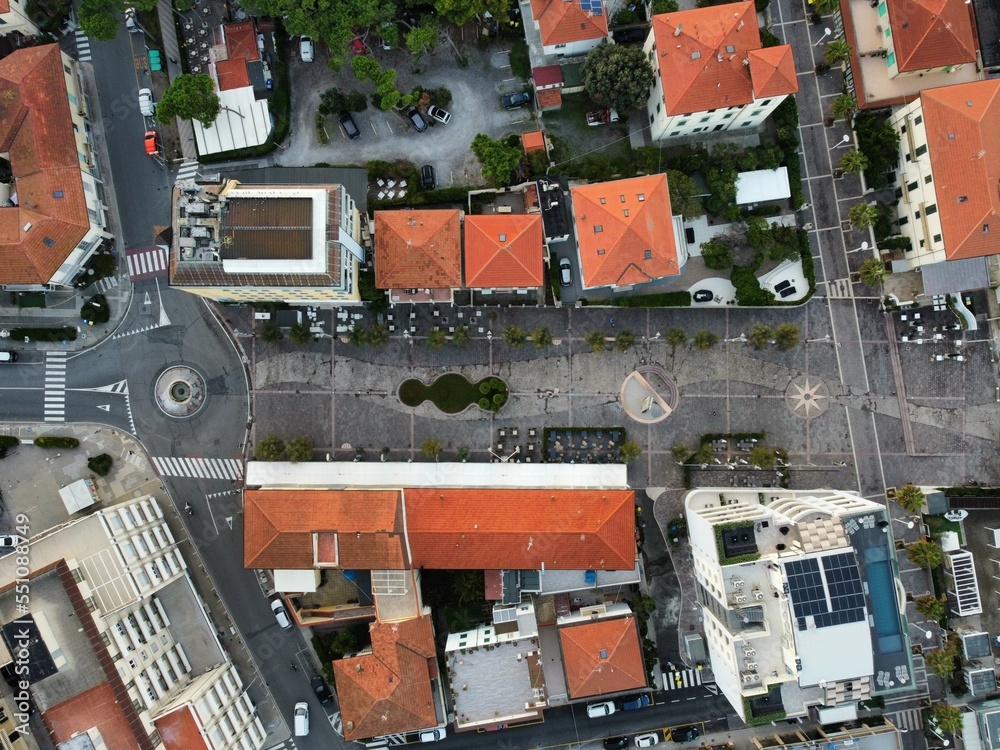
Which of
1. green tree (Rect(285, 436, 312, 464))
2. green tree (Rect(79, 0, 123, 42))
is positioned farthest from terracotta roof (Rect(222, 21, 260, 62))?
green tree (Rect(285, 436, 312, 464))

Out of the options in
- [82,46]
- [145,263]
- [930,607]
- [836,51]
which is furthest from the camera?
[145,263]

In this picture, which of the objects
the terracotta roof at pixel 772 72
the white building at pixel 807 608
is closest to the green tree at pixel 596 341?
the white building at pixel 807 608

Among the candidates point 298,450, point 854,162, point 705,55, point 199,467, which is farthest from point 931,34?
point 199,467

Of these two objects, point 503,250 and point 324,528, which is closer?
point 503,250

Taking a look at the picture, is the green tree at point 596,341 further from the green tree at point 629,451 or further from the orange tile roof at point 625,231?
the green tree at point 629,451

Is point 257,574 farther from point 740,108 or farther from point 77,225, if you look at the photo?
point 740,108

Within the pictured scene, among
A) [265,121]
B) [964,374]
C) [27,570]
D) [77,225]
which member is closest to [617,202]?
[265,121]

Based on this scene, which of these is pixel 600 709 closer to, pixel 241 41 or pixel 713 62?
pixel 713 62
